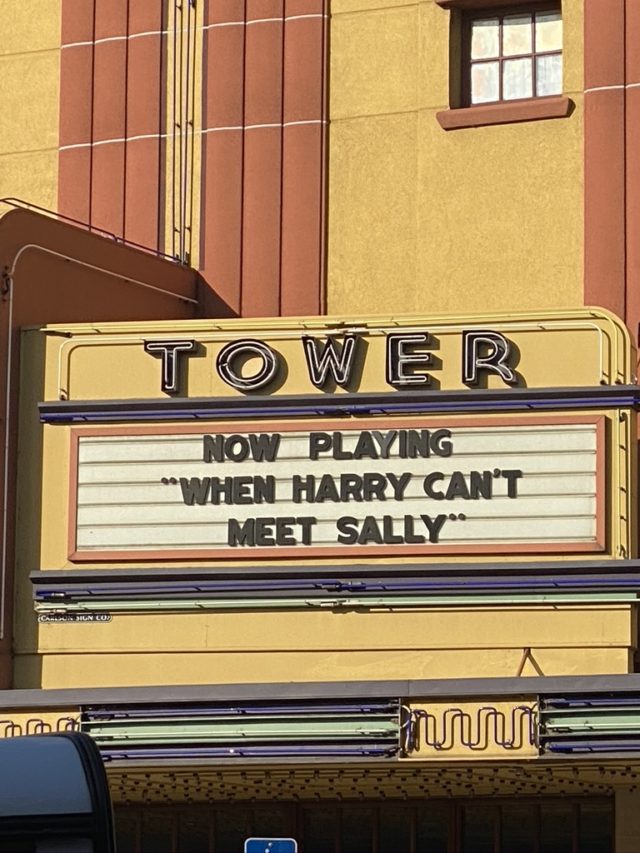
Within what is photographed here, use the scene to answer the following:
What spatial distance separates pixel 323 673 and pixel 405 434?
7.70ft

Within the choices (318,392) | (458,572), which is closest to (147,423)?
(318,392)

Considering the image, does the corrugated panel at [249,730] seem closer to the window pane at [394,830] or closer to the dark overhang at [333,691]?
the dark overhang at [333,691]

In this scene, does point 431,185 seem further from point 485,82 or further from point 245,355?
point 245,355

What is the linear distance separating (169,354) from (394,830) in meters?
5.28

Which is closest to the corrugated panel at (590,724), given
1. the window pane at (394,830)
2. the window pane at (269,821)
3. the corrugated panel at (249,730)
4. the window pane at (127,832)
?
the corrugated panel at (249,730)

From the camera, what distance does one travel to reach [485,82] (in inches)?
961

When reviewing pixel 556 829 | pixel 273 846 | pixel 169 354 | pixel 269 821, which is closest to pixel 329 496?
pixel 169 354

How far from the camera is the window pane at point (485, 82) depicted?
959 inches

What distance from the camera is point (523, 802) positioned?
22.1m

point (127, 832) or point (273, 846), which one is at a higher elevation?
point (273, 846)

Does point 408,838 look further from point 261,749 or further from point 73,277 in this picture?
point 73,277

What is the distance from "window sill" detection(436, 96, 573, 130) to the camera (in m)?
23.8

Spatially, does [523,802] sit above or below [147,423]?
below

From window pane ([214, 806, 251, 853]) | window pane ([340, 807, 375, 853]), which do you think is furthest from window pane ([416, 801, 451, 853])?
window pane ([214, 806, 251, 853])
